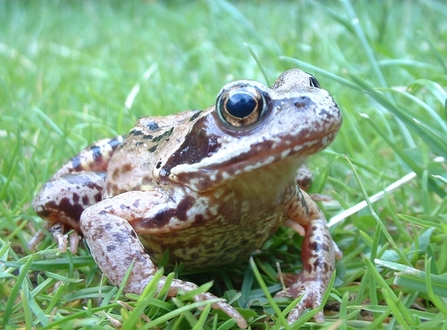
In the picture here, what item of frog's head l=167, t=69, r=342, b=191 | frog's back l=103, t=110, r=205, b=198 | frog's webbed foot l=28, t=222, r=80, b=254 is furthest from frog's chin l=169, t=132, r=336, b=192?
frog's webbed foot l=28, t=222, r=80, b=254

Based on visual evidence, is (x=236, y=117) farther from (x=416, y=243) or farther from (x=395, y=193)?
(x=395, y=193)

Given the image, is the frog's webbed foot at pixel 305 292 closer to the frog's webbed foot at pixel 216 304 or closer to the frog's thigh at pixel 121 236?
the frog's webbed foot at pixel 216 304

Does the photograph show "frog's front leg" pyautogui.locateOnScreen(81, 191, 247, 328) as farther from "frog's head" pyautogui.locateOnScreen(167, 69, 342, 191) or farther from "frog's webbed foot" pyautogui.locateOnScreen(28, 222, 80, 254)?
"frog's webbed foot" pyautogui.locateOnScreen(28, 222, 80, 254)

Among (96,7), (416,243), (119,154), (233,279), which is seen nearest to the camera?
(416,243)

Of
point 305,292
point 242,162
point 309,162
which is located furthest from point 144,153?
point 309,162

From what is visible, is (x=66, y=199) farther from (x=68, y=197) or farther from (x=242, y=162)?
(x=242, y=162)

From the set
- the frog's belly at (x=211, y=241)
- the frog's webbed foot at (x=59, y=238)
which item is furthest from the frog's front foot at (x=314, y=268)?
the frog's webbed foot at (x=59, y=238)

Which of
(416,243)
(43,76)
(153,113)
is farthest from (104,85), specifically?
(416,243)
